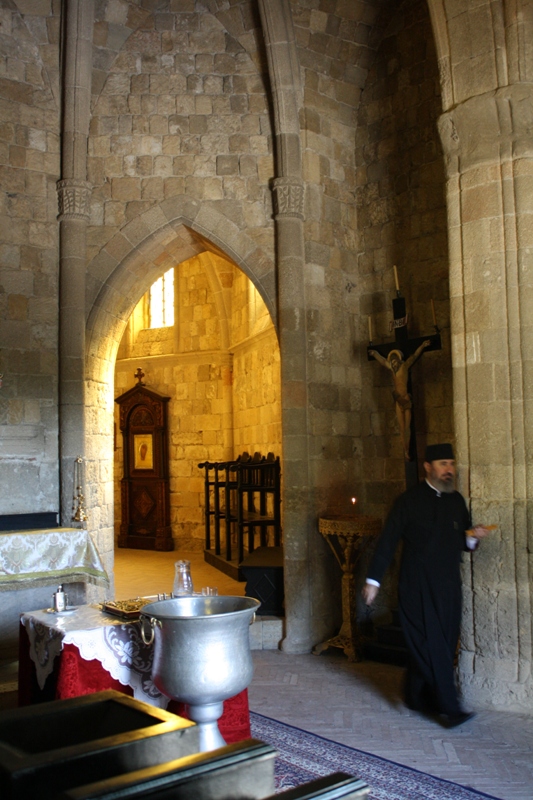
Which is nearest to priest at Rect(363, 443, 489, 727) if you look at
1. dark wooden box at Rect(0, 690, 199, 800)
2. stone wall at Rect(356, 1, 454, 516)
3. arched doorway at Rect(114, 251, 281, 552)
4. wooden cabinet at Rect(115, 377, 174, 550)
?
stone wall at Rect(356, 1, 454, 516)

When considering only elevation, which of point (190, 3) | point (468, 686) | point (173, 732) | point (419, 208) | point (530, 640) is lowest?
point (468, 686)

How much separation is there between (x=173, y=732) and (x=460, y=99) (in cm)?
463

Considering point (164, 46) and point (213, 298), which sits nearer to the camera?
point (164, 46)

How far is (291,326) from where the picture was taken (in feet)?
21.9

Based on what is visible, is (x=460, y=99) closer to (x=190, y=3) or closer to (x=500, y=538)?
(x=500, y=538)

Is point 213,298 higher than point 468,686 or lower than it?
higher

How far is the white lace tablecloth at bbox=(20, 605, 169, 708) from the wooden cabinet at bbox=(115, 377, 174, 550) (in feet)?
28.5

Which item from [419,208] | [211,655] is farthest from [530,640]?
[419,208]

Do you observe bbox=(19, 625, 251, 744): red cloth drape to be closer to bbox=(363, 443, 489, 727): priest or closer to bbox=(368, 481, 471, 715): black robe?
bbox=(363, 443, 489, 727): priest

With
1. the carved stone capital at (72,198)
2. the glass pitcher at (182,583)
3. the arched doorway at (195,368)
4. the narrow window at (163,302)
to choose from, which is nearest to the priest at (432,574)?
the glass pitcher at (182,583)

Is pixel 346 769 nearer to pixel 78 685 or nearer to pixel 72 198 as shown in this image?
pixel 78 685

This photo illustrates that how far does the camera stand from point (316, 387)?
6.75 metres

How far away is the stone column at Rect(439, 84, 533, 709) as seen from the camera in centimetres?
460

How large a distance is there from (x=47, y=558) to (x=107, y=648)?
93.3 inches
